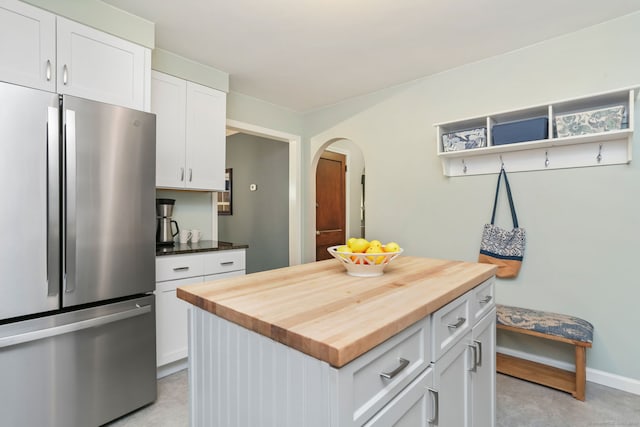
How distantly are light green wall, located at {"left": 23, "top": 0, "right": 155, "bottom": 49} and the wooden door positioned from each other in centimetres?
266

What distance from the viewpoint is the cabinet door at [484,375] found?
1338 millimetres

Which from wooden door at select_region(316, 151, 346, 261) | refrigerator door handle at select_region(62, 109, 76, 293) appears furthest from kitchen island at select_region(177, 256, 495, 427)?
wooden door at select_region(316, 151, 346, 261)

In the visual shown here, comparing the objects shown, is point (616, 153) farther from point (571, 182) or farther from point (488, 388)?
point (488, 388)

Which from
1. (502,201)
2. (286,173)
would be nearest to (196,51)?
(286,173)

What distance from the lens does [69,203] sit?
1608 millimetres

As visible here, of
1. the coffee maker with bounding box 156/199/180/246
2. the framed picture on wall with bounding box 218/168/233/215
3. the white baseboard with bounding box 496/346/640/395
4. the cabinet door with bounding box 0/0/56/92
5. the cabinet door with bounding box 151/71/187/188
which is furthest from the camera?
the framed picture on wall with bounding box 218/168/233/215

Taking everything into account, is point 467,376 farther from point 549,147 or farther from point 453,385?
point 549,147

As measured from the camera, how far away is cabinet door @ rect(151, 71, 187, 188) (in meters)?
2.58

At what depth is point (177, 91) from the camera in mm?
2709

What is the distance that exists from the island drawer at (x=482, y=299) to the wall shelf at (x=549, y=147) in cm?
133

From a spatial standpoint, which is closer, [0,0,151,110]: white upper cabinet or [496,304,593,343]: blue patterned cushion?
[0,0,151,110]: white upper cabinet

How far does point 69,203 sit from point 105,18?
123 centimetres

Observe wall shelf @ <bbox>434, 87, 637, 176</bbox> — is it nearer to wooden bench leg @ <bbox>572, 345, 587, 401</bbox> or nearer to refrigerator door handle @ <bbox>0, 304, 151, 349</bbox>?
wooden bench leg @ <bbox>572, 345, 587, 401</bbox>

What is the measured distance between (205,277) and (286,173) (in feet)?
7.39
